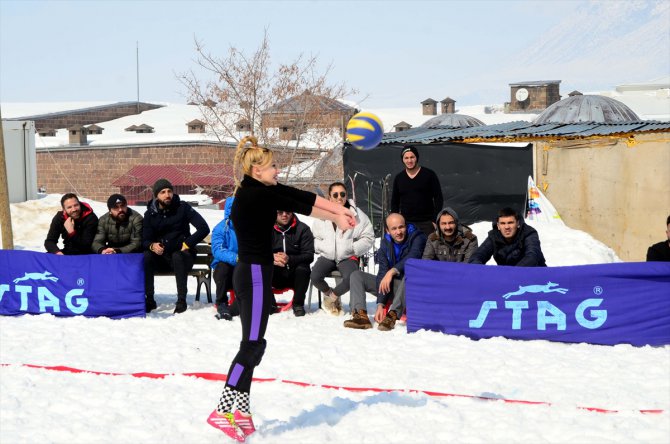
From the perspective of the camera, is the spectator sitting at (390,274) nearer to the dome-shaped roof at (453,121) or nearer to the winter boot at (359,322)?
the winter boot at (359,322)

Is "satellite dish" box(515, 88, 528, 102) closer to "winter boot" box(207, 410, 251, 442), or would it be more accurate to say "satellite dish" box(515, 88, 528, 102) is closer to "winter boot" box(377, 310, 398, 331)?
"winter boot" box(377, 310, 398, 331)

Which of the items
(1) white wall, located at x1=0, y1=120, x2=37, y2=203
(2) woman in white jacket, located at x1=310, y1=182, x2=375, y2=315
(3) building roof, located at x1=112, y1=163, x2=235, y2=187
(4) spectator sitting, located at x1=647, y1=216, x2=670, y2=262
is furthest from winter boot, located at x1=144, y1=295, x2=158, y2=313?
(3) building roof, located at x1=112, y1=163, x2=235, y2=187

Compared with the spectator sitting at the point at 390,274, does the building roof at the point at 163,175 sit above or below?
above

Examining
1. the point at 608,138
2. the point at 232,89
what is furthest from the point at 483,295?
the point at 232,89

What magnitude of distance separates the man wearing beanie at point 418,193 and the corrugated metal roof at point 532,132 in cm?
797

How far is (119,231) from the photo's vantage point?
444 inches

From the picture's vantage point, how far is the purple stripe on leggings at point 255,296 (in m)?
5.75

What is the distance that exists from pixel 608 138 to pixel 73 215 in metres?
11.3

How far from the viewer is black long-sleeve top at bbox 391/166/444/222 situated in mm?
10875

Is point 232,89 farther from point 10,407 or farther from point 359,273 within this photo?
point 10,407

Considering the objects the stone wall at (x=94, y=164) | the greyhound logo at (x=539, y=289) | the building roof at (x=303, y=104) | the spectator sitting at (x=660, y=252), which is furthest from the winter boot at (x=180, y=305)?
the stone wall at (x=94, y=164)

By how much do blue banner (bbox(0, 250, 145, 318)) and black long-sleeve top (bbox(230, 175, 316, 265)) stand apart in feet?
17.3

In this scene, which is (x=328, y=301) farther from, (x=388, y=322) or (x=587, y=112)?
(x=587, y=112)

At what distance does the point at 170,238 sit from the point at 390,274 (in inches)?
121
